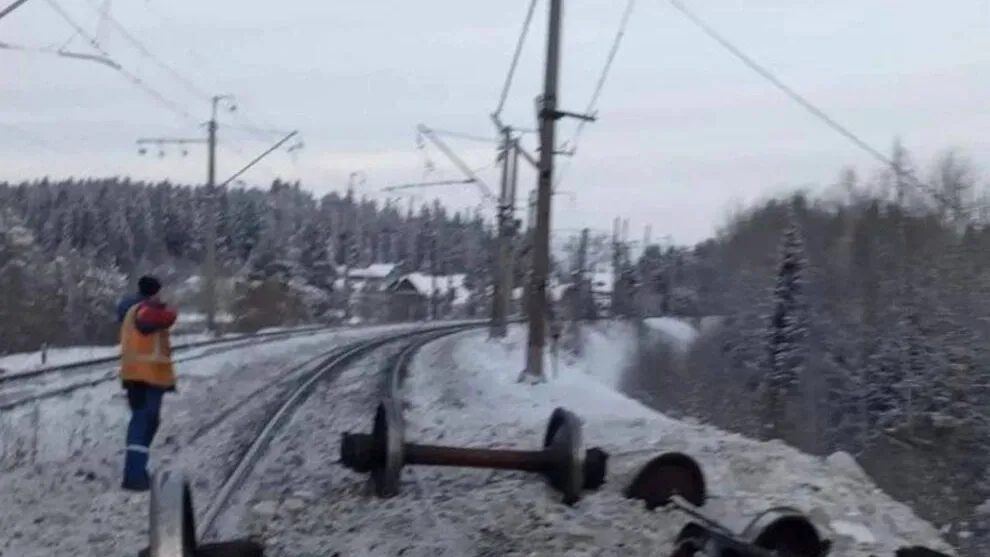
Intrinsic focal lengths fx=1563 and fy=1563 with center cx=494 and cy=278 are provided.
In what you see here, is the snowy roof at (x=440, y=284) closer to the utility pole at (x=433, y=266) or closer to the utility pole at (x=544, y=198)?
the utility pole at (x=433, y=266)

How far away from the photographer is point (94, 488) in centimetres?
1230

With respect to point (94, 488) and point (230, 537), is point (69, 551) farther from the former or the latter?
point (94, 488)

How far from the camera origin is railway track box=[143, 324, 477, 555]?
7.01 metres

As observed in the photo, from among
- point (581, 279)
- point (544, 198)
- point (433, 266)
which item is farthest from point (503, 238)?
point (433, 266)

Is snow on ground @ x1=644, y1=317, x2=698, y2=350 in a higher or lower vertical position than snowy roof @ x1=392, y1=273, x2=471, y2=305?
lower

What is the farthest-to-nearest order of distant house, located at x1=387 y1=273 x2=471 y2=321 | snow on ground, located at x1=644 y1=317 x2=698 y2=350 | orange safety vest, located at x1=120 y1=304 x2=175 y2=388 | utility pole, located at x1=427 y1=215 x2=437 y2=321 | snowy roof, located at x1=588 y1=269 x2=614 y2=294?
1. snowy roof, located at x1=588 y1=269 x2=614 y2=294
2. utility pole, located at x1=427 y1=215 x2=437 y2=321
3. distant house, located at x1=387 y1=273 x2=471 y2=321
4. snow on ground, located at x1=644 y1=317 x2=698 y2=350
5. orange safety vest, located at x1=120 y1=304 x2=175 y2=388

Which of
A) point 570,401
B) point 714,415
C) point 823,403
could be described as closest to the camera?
point 570,401

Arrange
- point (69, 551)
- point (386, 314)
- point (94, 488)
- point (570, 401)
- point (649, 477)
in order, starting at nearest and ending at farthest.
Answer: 1. point (69, 551)
2. point (649, 477)
3. point (94, 488)
4. point (570, 401)
5. point (386, 314)

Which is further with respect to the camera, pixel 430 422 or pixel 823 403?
pixel 823 403

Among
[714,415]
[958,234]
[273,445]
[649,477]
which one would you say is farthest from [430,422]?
[958,234]

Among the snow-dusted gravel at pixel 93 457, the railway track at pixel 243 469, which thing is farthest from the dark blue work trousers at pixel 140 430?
the railway track at pixel 243 469

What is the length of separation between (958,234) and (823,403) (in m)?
9.23

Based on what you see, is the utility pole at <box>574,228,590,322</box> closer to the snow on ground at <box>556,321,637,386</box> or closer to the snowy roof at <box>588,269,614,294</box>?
the snow on ground at <box>556,321,637,386</box>

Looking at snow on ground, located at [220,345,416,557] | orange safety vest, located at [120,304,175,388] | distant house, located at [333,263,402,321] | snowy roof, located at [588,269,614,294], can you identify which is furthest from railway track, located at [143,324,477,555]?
snowy roof, located at [588,269,614,294]
